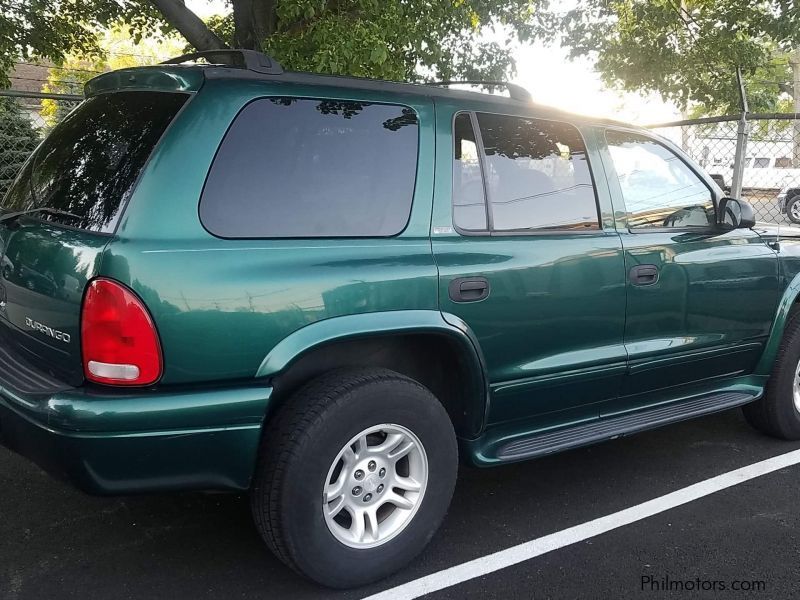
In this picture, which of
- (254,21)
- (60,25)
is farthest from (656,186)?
(60,25)

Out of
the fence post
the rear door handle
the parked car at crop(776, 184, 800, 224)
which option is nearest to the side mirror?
the rear door handle

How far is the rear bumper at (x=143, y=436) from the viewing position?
2252mm

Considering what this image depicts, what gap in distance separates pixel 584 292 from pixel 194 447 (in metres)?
1.75

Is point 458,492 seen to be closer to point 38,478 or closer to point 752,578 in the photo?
point 752,578

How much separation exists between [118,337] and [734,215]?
3.03 metres

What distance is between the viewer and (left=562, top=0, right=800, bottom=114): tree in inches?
391

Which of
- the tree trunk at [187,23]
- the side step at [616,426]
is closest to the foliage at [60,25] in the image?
the tree trunk at [187,23]

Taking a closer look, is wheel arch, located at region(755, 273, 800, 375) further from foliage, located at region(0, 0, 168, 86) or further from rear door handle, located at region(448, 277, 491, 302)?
foliage, located at region(0, 0, 168, 86)

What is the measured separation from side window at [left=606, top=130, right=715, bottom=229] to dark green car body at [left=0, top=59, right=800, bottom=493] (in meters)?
0.08

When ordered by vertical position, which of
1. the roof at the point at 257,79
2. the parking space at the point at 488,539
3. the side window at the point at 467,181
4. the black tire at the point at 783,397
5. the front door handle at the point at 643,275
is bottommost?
the parking space at the point at 488,539

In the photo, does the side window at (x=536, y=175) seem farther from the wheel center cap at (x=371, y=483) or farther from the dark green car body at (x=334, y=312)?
the wheel center cap at (x=371, y=483)

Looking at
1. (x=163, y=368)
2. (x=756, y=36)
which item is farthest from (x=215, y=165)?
(x=756, y=36)

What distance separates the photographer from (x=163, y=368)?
7.48 feet

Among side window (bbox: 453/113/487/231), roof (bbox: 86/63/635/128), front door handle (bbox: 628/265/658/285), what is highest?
roof (bbox: 86/63/635/128)
